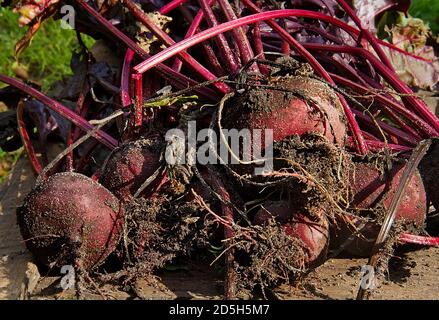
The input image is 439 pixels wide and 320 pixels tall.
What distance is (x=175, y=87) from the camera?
2.96 metres

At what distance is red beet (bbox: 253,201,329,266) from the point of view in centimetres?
241

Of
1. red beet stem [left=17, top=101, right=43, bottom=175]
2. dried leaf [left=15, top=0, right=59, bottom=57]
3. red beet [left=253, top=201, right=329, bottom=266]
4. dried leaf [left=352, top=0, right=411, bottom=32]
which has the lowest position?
red beet [left=253, top=201, right=329, bottom=266]

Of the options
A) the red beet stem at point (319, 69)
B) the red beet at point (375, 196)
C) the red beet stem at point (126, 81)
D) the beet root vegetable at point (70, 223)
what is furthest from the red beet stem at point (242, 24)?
the beet root vegetable at point (70, 223)

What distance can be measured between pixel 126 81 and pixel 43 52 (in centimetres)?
266

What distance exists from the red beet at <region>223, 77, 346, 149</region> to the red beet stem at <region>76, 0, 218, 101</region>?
0.89ft

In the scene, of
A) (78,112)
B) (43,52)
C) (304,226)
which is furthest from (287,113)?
(43,52)

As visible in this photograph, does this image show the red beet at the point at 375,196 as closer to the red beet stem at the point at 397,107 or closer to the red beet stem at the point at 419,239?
the red beet stem at the point at 419,239

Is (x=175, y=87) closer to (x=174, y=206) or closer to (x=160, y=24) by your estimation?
(x=160, y=24)

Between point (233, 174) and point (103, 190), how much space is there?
0.49 meters

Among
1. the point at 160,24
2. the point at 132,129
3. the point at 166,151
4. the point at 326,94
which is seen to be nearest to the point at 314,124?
the point at 326,94

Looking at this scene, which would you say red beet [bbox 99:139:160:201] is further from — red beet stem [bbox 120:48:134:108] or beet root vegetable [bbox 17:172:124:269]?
red beet stem [bbox 120:48:134:108]

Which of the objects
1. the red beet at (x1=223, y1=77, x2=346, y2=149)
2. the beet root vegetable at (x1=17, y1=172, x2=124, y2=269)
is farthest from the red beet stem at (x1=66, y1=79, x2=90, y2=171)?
the red beet at (x1=223, y1=77, x2=346, y2=149)

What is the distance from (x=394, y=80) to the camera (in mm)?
3006

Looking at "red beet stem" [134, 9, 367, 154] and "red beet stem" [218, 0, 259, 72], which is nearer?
"red beet stem" [134, 9, 367, 154]
